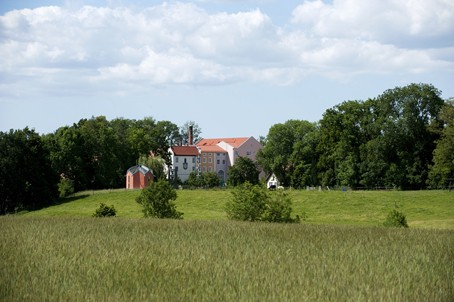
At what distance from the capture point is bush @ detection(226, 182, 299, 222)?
4222cm

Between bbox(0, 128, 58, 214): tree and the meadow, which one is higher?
bbox(0, 128, 58, 214): tree

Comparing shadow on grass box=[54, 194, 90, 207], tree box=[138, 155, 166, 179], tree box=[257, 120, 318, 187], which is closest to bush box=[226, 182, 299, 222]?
shadow on grass box=[54, 194, 90, 207]

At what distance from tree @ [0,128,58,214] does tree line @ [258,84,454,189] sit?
3995cm

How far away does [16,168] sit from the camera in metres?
88.1

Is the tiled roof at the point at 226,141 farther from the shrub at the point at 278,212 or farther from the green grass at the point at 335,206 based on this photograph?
the shrub at the point at 278,212

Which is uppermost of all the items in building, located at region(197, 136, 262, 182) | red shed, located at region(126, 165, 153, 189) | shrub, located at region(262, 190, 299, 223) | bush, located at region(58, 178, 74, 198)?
building, located at region(197, 136, 262, 182)

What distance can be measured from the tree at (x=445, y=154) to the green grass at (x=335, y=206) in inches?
280

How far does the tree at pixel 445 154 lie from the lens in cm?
8044

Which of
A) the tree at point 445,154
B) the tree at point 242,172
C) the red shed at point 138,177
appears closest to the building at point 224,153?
the tree at point 242,172

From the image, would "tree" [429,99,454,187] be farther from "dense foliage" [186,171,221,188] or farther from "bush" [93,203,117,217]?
"dense foliage" [186,171,221,188]

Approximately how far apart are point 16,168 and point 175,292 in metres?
76.1

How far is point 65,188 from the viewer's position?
10144cm

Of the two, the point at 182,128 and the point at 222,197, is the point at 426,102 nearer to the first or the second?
the point at 222,197

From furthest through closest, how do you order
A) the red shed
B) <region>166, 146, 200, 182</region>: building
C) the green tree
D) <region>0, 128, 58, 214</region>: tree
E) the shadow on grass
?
<region>166, 146, 200, 182</region>: building → the red shed → the shadow on grass → <region>0, 128, 58, 214</region>: tree → the green tree
